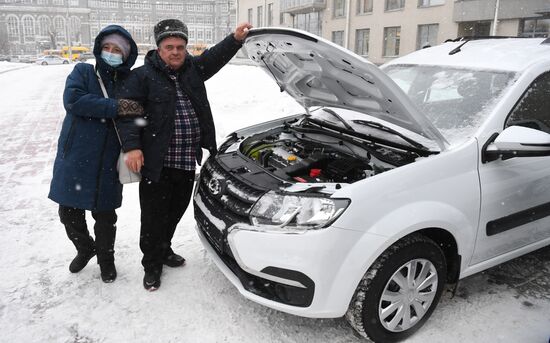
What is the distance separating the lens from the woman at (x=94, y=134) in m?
2.76

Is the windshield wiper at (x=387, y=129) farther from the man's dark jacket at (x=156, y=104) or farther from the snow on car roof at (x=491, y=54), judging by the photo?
the man's dark jacket at (x=156, y=104)

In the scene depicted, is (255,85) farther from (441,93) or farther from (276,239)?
(276,239)

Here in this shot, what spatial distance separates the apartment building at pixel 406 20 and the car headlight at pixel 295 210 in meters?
18.3

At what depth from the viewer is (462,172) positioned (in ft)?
8.11

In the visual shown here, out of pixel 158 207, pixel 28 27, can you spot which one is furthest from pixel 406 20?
pixel 28 27

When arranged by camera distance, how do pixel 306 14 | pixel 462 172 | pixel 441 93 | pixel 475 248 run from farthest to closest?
pixel 306 14 < pixel 441 93 < pixel 475 248 < pixel 462 172

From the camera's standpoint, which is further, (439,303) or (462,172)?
(439,303)

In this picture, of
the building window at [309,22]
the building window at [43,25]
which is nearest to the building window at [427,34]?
the building window at [309,22]

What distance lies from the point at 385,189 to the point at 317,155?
888 millimetres

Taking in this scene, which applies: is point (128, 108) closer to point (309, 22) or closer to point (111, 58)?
point (111, 58)

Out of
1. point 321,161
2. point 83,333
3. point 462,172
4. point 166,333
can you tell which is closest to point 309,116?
point 321,161

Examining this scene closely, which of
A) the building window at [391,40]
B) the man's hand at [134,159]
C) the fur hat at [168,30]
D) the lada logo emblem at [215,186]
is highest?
the building window at [391,40]

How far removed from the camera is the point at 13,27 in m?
85.9

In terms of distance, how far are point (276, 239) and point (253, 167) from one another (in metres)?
0.73
